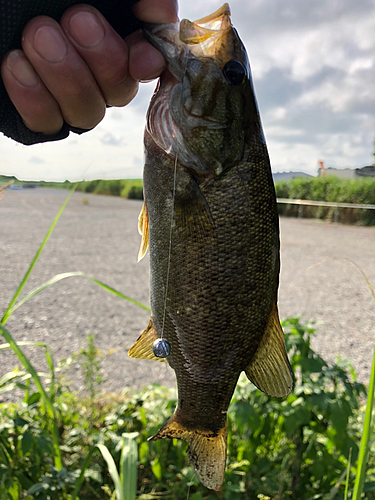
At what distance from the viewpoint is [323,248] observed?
1067 cm

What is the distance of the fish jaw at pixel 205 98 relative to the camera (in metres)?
1.29

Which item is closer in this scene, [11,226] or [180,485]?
[180,485]

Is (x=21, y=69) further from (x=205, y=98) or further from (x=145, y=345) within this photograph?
(x=145, y=345)

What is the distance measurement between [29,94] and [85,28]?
262 millimetres

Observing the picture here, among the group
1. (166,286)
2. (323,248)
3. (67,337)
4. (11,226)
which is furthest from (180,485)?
(11,226)

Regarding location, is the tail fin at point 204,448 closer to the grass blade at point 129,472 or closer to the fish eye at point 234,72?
the grass blade at point 129,472

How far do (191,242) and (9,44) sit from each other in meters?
0.80

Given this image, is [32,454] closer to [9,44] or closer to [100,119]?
[100,119]

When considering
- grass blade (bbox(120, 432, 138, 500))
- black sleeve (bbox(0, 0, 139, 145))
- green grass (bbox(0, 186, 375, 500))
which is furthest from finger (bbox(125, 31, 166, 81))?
grass blade (bbox(120, 432, 138, 500))

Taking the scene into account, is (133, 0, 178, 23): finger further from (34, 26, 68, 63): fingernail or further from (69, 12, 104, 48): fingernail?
(34, 26, 68, 63): fingernail

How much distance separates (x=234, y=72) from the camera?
130 centimetres

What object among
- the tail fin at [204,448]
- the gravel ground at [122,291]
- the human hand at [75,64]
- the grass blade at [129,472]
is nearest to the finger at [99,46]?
the human hand at [75,64]

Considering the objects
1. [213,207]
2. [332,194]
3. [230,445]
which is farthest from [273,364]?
[332,194]

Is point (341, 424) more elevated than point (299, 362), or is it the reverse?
point (299, 362)
